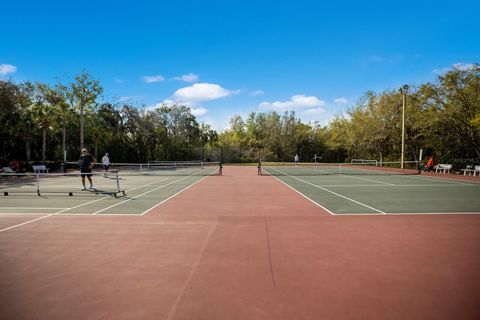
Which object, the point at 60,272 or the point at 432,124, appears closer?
the point at 60,272

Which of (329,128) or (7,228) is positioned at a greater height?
(329,128)

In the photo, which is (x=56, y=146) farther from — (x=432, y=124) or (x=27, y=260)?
(x=432, y=124)

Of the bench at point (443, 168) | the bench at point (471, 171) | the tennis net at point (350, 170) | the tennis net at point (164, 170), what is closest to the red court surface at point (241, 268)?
the tennis net at point (164, 170)

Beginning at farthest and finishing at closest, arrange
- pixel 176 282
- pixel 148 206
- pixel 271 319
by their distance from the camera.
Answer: pixel 148 206
pixel 176 282
pixel 271 319

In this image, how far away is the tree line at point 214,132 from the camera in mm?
24703

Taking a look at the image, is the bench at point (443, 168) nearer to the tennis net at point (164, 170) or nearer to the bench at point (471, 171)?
the bench at point (471, 171)

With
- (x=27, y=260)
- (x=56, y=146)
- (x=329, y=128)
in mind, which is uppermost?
(x=329, y=128)

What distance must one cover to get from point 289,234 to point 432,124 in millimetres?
24767

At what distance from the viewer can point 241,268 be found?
4.30 m

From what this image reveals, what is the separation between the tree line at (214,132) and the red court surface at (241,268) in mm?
20998

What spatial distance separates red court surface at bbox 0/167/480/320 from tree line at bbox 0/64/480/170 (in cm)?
2100

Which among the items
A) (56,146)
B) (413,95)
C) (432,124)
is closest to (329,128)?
(413,95)

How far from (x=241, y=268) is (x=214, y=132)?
155ft

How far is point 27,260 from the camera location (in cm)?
467
